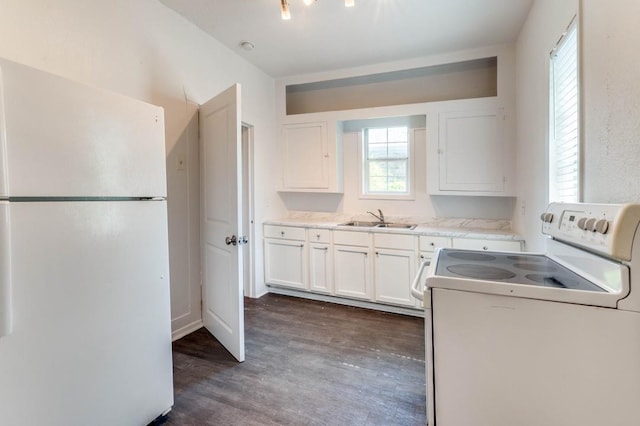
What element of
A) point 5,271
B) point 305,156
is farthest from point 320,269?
point 5,271

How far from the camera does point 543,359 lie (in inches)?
40.5

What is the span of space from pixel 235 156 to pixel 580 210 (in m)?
2.03

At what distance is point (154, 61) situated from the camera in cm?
243

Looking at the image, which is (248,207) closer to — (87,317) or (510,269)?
(87,317)

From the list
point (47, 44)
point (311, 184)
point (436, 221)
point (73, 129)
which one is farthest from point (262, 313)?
point (47, 44)

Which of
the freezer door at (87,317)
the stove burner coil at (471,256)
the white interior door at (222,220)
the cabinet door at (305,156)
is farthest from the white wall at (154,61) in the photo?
the stove burner coil at (471,256)

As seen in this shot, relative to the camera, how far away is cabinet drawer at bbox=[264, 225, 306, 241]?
Answer: 3.68 m

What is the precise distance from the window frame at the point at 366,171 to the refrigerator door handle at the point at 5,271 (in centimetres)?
328

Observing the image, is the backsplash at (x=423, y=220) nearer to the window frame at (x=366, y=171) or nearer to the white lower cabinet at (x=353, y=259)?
the window frame at (x=366, y=171)

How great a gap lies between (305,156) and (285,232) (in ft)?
3.20

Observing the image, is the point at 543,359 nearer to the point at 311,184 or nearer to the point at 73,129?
the point at 73,129

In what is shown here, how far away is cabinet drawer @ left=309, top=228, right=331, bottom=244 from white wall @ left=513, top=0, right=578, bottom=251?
1872 mm

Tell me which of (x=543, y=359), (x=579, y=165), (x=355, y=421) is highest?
(x=579, y=165)

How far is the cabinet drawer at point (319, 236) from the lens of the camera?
3.55 meters
